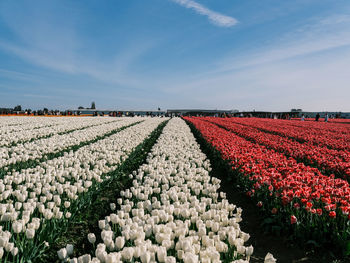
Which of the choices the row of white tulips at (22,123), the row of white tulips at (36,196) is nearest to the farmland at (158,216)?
the row of white tulips at (36,196)

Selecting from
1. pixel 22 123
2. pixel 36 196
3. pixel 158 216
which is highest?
pixel 22 123

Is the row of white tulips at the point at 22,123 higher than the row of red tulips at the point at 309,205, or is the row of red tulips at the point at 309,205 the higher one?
the row of white tulips at the point at 22,123

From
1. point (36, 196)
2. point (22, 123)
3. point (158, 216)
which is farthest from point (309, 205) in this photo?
point (22, 123)

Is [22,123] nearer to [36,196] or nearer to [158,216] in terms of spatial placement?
[36,196]

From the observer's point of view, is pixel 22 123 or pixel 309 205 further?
pixel 22 123

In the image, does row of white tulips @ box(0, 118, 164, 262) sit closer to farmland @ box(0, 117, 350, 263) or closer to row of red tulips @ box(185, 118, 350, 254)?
farmland @ box(0, 117, 350, 263)

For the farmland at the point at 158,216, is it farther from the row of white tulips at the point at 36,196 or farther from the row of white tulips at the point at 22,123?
the row of white tulips at the point at 22,123

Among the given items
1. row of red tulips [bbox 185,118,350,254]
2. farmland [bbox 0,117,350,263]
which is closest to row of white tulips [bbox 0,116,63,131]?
farmland [bbox 0,117,350,263]

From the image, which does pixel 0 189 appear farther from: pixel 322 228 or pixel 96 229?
pixel 322 228

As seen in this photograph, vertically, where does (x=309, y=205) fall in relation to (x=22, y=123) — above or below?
below

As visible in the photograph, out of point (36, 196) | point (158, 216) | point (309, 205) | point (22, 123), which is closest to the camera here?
point (158, 216)

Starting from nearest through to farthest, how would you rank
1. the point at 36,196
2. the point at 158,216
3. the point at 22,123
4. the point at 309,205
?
1. the point at 158,216
2. the point at 309,205
3. the point at 36,196
4. the point at 22,123

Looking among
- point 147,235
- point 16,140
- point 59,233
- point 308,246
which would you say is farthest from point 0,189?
point 16,140

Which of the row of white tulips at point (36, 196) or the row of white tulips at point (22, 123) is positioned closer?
the row of white tulips at point (36, 196)
